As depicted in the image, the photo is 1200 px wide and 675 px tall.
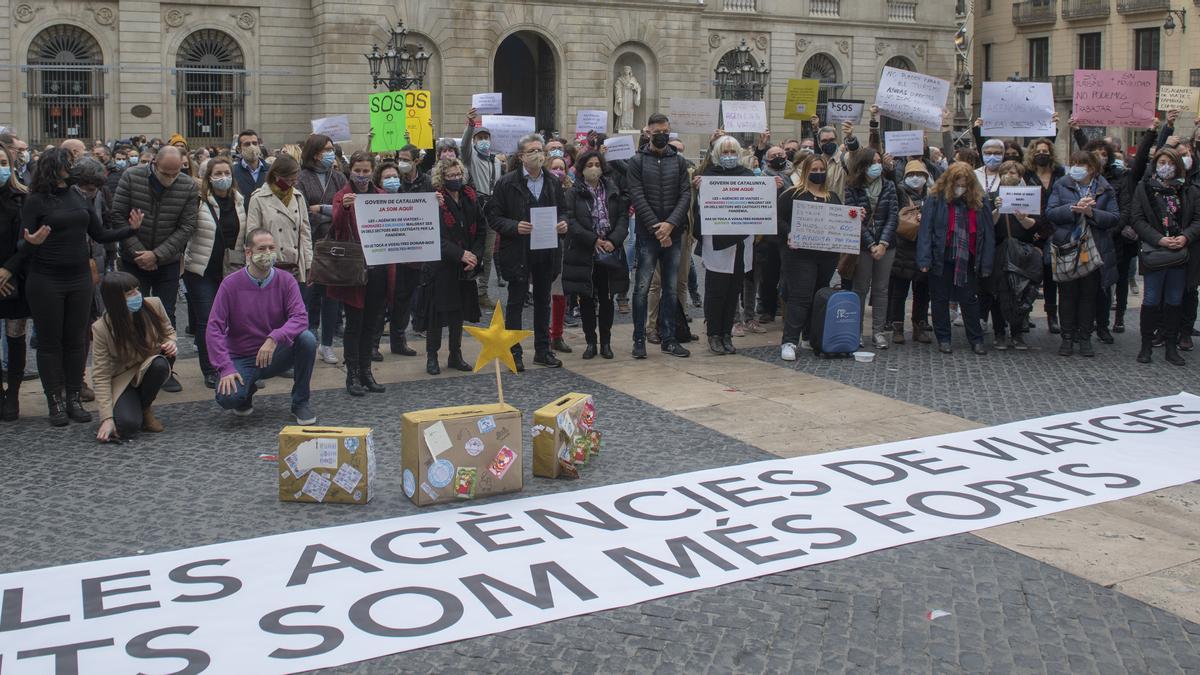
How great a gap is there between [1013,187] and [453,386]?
5.27 m

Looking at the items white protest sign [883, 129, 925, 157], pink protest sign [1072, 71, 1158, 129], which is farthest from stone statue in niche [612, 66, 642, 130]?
pink protest sign [1072, 71, 1158, 129]

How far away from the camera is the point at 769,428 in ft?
27.1

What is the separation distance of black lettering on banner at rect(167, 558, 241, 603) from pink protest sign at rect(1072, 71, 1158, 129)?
11053 millimetres

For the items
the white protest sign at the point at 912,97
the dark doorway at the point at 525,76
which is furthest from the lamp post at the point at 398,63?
the white protest sign at the point at 912,97

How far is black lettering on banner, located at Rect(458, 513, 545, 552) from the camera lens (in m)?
5.84

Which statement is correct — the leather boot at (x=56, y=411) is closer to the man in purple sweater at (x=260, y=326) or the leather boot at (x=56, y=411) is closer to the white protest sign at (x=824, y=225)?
the man in purple sweater at (x=260, y=326)

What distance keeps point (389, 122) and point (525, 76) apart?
27088 mm

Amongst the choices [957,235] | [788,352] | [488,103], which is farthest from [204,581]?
[488,103]

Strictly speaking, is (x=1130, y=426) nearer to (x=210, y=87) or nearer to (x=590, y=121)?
(x=590, y=121)

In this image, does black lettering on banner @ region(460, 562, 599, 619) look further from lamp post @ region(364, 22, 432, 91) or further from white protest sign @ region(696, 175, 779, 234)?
lamp post @ region(364, 22, 432, 91)

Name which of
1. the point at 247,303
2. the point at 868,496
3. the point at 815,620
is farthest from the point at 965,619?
the point at 247,303

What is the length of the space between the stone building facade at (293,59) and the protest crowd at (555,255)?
877 inches

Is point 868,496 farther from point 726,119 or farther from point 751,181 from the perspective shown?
point 726,119

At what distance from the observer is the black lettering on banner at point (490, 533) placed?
584 cm
